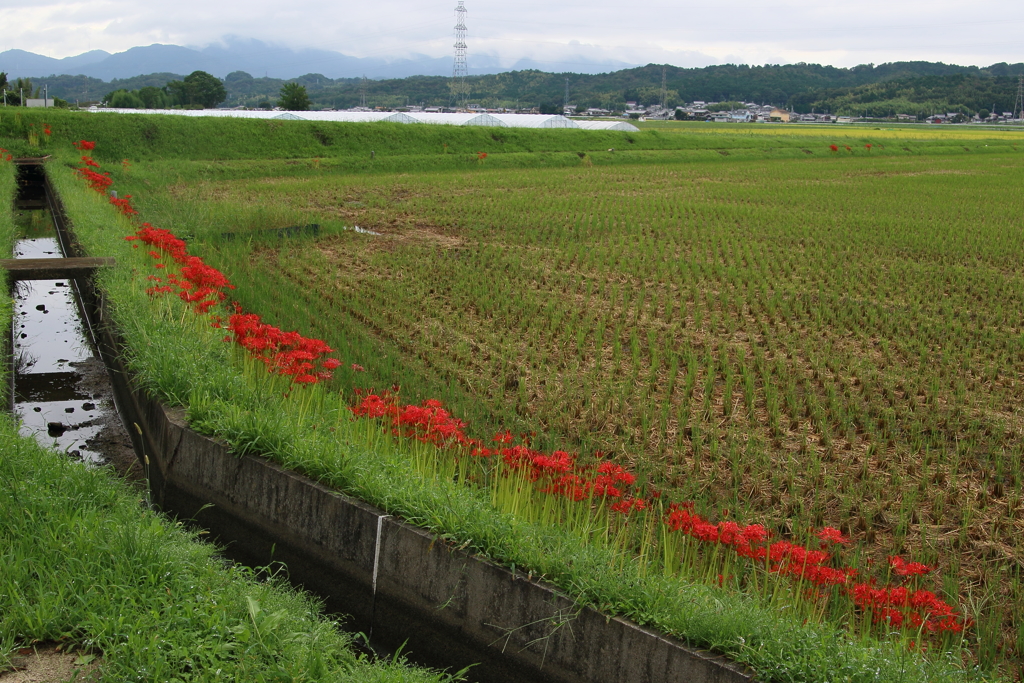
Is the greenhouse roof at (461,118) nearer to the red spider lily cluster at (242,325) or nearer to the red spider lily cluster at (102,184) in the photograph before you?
the red spider lily cluster at (102,184)

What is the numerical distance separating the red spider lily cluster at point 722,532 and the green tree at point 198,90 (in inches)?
3315

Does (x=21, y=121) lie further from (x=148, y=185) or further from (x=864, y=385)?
(x=864, y=385)

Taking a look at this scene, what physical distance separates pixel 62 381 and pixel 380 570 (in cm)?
461

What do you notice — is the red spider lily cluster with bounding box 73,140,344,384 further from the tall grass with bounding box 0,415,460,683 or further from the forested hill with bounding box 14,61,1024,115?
the forested hill with bounding box 14,61,1024,115

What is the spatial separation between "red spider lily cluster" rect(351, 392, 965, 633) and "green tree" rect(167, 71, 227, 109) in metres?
84.2

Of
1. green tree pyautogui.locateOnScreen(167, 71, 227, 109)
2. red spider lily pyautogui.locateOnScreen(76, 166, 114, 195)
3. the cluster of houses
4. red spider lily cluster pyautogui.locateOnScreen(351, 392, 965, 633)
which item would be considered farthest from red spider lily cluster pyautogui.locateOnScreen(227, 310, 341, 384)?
the cluster of houses

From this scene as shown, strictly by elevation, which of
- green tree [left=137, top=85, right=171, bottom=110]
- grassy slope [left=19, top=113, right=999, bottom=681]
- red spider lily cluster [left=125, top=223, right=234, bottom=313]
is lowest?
grassy slope [left=19, top=113, right=999, bottom=681]

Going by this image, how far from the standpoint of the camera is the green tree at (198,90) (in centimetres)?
8075

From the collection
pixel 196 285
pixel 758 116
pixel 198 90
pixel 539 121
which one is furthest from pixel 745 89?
pixel 196 285

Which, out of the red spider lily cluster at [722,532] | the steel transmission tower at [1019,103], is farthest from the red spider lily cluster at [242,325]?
the steel transmission tower at [1019,103]

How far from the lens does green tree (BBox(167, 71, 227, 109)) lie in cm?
8075

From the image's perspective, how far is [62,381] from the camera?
6.88 metres

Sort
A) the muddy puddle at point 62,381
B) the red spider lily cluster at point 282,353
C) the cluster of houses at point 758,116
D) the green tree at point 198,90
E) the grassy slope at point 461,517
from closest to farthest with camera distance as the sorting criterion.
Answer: the grassy slope at point 461,517
the red spider lily cluster at point 282,353
the muddy puddle at point 62,381
the green tree at point 198,90
the cluster of houses at point 758,116

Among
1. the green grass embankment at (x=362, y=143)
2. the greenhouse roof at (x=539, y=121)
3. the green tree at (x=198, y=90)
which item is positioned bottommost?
the green grass embankment at (x=362, y=143)
